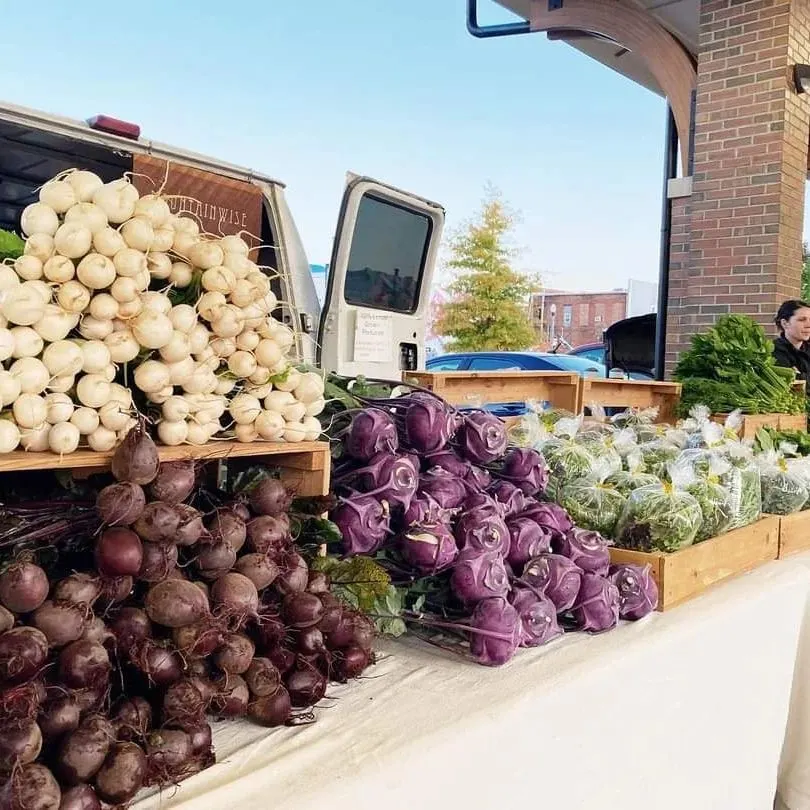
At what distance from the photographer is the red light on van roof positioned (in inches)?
141

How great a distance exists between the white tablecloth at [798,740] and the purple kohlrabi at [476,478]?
972mm

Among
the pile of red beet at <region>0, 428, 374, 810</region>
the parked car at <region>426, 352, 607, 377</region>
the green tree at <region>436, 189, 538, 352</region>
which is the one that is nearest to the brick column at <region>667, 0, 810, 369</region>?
the parked car at <region>426, 352, 607, 377</region>

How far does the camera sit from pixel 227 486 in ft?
5.00

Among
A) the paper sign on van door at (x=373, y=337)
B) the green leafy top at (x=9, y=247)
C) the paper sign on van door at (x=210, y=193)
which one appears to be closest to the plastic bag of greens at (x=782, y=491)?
the green leafy top at (x=9, y=247)

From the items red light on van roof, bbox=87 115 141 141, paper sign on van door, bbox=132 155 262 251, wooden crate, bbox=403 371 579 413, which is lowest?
wooden crate, bbox=403 371 579 413

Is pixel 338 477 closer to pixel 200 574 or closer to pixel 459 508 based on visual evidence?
pixel 459 508

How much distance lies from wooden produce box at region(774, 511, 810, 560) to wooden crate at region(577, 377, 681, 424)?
1.11 m

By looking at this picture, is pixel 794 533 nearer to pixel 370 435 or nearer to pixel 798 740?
→ pixel 798 740

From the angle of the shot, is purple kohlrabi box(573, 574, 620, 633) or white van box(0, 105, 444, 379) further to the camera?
white van box(0, 105, 444, 379)

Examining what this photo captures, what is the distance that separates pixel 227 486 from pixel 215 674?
0.44 m

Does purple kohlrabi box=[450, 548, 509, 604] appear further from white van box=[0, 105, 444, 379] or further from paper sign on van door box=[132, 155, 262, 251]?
paper sign on van door box=[132, 155, 262, 251]

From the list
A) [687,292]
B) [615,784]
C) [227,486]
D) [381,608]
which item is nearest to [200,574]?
[227,486]

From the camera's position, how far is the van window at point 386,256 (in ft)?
14.9

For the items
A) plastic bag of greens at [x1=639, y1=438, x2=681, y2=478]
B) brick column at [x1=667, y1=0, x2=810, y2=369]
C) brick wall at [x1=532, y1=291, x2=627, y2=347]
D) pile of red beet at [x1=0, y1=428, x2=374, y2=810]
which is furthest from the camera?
brick wall at [x1=532, y1=291, x2=627, y2=347]
